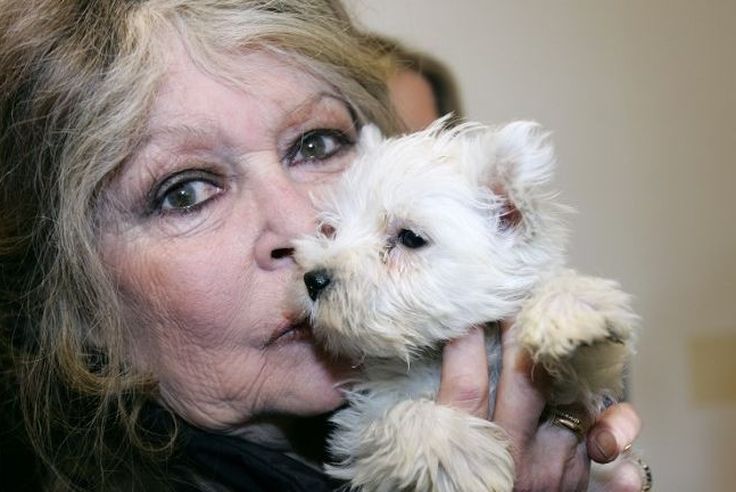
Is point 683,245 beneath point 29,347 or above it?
beneath

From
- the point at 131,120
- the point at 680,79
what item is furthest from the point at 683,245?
the point at 131,120

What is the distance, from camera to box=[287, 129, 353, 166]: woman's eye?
55.3 inches

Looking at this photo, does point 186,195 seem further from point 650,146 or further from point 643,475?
point 650,146

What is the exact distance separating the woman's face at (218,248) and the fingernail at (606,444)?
0.44 m

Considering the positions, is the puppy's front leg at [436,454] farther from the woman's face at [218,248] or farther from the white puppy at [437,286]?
the woman's face at [218,248]

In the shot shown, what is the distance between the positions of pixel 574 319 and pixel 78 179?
797mm

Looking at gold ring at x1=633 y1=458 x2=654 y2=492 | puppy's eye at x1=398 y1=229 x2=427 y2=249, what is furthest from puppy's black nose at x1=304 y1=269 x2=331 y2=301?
gold ring at x1=633 y1=458 x2=654 y2=492

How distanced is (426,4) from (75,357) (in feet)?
7.14

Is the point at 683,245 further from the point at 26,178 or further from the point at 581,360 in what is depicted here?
the point at 26,178

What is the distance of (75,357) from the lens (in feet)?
4.40

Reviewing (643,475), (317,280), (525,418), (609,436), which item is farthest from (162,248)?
(643,475)

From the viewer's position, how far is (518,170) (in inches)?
47.0

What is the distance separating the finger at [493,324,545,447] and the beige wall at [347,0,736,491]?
196 centimetres

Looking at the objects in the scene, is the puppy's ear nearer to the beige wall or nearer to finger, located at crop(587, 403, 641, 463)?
finger, located at crop(587, 403, 641, 463)
